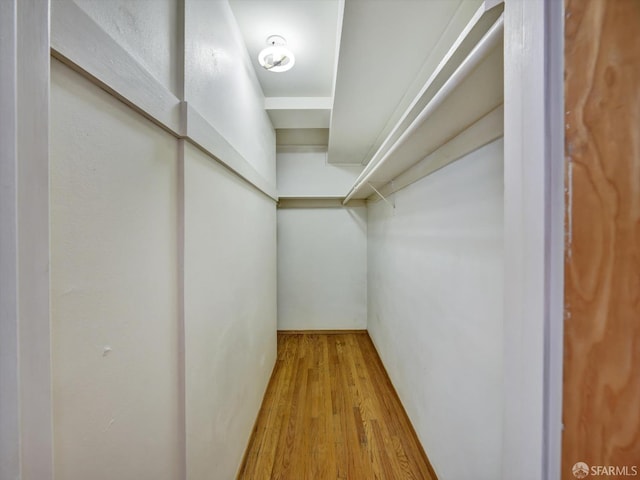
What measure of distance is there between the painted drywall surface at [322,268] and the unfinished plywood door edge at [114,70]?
7.50 ft

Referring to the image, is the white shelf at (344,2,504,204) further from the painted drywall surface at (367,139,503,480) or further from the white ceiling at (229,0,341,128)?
the white ceiling at (229,0,341,128)

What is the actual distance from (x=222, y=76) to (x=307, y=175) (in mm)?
1809

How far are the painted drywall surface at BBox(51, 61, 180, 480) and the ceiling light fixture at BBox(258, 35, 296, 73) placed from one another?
1136 mm

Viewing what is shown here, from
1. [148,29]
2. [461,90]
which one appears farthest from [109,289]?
[461,90]

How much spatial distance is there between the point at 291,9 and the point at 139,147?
4.09ft

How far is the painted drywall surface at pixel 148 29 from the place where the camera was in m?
0.51

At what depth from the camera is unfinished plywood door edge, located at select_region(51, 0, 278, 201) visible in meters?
0.42

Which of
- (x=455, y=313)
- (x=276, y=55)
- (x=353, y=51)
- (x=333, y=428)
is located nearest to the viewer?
(x=455, y=313)

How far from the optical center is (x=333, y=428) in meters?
1.60

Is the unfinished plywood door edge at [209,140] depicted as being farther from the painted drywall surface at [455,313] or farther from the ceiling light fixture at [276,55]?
the painted drywall surface at [455,313]

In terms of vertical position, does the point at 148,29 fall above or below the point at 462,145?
above

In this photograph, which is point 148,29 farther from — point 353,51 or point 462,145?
point 462,145

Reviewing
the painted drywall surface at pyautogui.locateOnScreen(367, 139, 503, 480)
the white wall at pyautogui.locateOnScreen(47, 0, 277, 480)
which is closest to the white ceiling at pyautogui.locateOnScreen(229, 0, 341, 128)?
the white wall at pyautogui.locateOnScreen(47, 0, 277, 480)

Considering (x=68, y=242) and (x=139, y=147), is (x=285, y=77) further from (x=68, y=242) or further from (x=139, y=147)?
(x=68, y=242)
